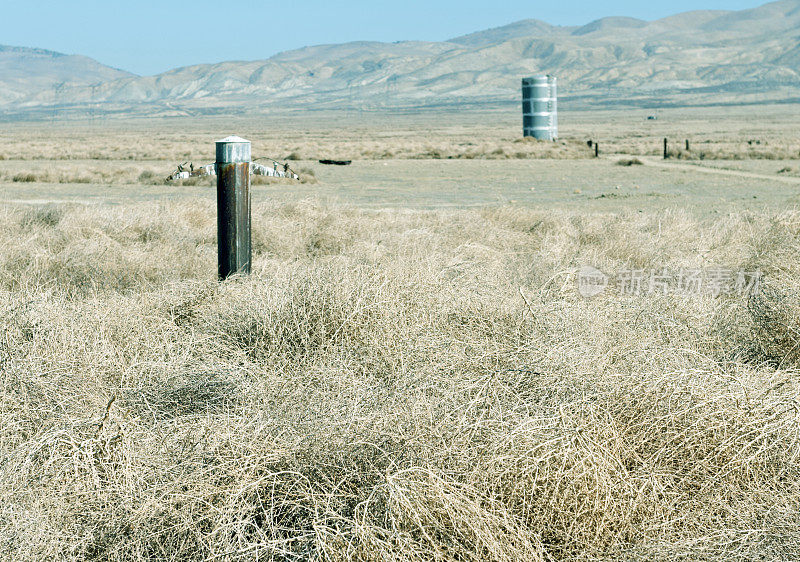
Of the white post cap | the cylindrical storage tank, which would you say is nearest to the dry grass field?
the white post cap

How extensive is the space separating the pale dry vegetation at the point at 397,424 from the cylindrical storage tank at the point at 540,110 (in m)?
48.6

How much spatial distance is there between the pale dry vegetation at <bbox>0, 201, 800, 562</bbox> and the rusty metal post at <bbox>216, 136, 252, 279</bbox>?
3.22 ft

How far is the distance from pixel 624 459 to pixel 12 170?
3073 centimetres

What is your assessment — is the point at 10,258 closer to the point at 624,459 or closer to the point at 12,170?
the point at 624,459

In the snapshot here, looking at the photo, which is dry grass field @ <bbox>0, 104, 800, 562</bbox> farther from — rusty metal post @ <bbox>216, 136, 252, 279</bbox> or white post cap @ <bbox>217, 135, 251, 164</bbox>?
white post cap @ <bbox>217, 135, 251, 164</bbox>

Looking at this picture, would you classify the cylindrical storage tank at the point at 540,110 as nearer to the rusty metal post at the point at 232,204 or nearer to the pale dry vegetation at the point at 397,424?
the rusty metal post at the point at 232,204

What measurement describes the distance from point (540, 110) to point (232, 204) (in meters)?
48.6

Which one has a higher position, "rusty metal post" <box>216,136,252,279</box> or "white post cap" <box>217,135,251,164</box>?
"white post cap" <box>217,135,251,164</box>

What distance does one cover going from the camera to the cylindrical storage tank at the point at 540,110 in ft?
172

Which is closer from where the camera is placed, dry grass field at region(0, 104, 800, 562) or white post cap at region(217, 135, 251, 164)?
dry grass field at region(0, 104, 800, 562)

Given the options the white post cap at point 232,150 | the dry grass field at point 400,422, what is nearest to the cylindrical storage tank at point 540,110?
the white post cap at point 232,150

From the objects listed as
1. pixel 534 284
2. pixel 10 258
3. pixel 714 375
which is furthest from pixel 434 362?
pixel 10 258

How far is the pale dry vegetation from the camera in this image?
264cm

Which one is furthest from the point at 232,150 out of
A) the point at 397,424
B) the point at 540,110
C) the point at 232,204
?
the point at 540,110
